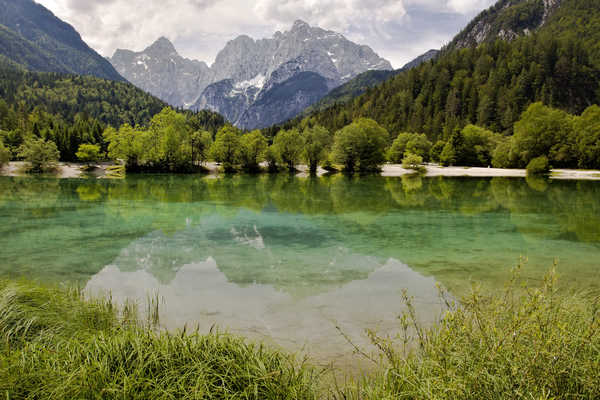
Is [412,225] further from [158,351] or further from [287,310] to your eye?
[158,351]

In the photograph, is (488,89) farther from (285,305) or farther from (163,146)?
(285,305)

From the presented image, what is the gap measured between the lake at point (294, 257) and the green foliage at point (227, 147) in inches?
2142

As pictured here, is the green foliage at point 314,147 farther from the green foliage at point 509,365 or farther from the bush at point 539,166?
the green foliage at point 509,365

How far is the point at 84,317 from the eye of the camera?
730 cm

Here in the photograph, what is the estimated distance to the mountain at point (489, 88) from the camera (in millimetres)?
143375

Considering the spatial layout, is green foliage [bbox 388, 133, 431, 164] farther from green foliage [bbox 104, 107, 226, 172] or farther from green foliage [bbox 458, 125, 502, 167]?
green foliage [bbox 104, 107, 226, 172]

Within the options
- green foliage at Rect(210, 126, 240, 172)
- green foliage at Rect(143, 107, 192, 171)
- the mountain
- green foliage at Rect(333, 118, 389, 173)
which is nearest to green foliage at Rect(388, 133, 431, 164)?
the mountain

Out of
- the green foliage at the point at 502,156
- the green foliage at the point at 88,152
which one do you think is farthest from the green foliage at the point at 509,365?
the green foliage at the point at 502,156

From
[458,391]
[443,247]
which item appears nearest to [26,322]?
[458,391]

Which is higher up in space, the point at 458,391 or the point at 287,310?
the point at 458,391

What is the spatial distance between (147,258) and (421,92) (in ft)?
584

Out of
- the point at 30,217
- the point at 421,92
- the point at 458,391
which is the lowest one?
the point at 30,217

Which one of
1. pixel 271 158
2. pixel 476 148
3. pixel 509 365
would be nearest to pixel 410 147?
pixel 476 148

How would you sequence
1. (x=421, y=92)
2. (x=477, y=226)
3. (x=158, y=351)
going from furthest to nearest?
(x=421, y=92)
(x=477, y=226)
(x=158, y=351)
